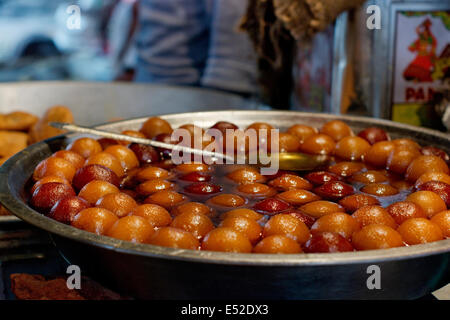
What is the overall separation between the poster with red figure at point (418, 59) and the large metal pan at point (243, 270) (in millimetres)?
1262

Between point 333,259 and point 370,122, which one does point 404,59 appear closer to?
point 370,122

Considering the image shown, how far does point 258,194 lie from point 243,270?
0.53 meters

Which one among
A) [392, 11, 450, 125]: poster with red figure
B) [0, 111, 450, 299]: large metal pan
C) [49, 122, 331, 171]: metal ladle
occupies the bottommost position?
[0, 111, 450, 299]: large metal pan

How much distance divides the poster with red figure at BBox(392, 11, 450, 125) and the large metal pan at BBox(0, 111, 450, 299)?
49.7 inches

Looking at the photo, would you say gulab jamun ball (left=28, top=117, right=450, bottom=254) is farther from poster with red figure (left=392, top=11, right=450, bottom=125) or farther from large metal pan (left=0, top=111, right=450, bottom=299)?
poster with red figure (left=392, top=11, right=450, bottom=125)

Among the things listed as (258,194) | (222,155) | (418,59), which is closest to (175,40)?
(418,59)

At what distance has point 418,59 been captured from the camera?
216 cm

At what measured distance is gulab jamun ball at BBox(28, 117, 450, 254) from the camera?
3.68 ft

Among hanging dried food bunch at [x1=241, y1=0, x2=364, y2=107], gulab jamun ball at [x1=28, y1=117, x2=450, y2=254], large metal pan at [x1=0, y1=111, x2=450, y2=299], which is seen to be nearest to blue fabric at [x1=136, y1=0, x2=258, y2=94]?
hanging dried food bunch at [x1=241, y1=0, x2=364, y2=107]

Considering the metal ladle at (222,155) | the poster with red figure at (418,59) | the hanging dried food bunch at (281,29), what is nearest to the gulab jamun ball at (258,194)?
the metal ladle at (222,155)

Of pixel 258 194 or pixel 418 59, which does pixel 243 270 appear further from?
pixel 418 59

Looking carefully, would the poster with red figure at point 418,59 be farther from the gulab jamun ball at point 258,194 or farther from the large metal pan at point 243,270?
the large metal pan at point 243,270

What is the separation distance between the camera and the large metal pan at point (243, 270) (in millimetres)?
911

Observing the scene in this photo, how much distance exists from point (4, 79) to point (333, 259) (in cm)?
376
